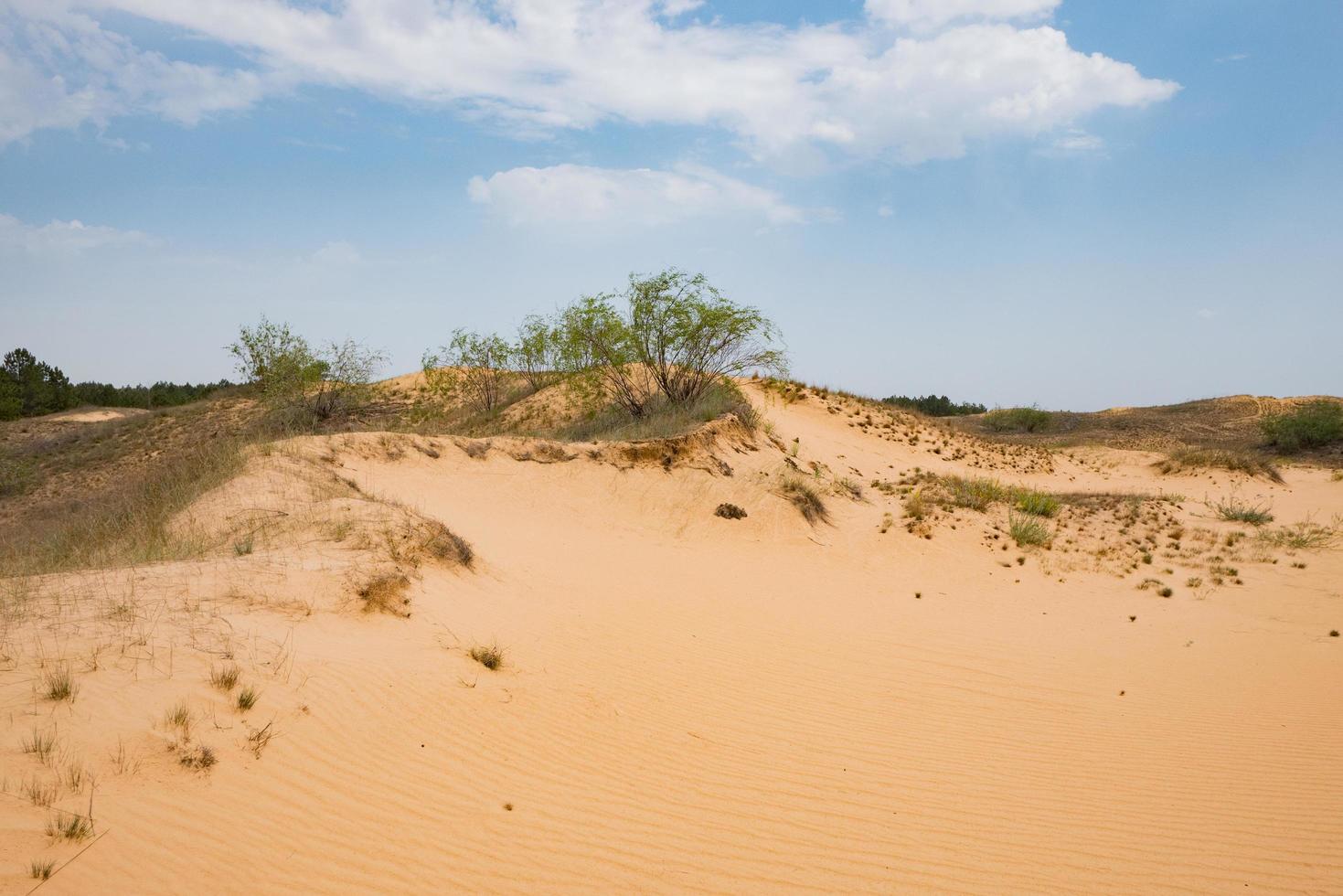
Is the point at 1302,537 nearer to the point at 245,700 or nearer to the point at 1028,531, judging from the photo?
the point at 1028,531

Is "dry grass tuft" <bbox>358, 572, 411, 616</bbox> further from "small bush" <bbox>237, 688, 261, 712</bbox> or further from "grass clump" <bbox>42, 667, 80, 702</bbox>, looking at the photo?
"grass clump" <bbox>42, 667, 80, 702</bbox>

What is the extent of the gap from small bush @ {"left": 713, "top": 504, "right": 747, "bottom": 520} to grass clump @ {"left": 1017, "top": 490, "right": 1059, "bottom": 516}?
5.94 meters

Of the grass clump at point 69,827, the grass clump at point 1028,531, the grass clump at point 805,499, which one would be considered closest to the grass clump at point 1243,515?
the grass clump at point 1028,531

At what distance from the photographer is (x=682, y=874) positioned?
3.91m

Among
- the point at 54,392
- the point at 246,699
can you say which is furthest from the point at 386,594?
Result: the point at 54,392

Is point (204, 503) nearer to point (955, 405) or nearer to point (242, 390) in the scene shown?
point (242, 390)

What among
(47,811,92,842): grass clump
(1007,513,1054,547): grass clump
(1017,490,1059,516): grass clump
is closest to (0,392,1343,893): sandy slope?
(47,811,92,842): grass clump

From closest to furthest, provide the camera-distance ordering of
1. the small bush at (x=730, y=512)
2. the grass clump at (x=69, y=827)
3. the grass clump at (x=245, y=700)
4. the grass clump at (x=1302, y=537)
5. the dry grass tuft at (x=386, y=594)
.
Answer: the grass clump at (x=69, y=827) < the grass clump at (x=245, y=700) < the dry grass tuft at (x=386, y=594) < the grass clump at (x=1302, y=537) < the small bush at (x=730, y=512)

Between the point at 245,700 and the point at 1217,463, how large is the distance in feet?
95.2

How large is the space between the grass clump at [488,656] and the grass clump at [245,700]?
6.13ft

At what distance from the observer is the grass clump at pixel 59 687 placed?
14.0 ft

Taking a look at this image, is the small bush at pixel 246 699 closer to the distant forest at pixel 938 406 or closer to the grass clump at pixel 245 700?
the grass clump at pixel 245 700

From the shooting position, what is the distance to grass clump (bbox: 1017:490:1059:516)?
1496 centimetres

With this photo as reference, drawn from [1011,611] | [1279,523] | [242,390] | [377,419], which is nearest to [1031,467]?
[1279,523]
